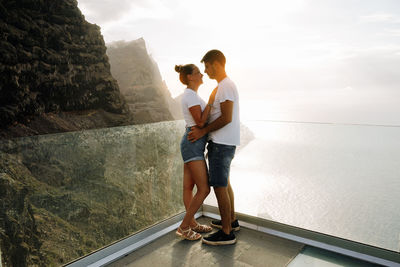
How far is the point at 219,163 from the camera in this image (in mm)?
2014

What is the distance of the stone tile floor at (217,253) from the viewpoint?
188 cm

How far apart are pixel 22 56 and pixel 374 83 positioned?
13454mm

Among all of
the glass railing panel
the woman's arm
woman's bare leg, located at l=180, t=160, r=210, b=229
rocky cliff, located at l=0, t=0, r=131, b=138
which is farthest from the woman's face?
rocky cliff, located at l=0, t=0, r=131, b=138

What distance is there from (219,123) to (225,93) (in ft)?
0.77

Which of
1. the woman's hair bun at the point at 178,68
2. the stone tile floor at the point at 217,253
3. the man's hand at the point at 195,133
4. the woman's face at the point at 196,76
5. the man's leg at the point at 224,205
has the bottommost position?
the stone tile floor at the point at 217,253

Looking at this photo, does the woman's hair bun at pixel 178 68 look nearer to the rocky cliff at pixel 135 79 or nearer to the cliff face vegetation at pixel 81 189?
the cliff face vegetation at pixel 81 189

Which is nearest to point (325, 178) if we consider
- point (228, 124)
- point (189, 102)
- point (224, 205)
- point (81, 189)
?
point (224, 205)

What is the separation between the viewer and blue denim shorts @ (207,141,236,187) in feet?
6.58

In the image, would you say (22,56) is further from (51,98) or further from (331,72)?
(331,72)

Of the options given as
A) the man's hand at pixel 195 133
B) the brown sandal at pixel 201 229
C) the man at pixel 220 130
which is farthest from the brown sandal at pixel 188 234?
the man's hand at pixel 195 133

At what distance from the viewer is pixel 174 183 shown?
2.80 metres

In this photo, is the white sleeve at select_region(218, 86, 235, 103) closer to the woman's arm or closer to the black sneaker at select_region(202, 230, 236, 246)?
the woman's arm

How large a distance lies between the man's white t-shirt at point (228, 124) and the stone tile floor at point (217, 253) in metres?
0.88

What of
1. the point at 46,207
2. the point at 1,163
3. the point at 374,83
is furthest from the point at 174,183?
the point at 374,83
